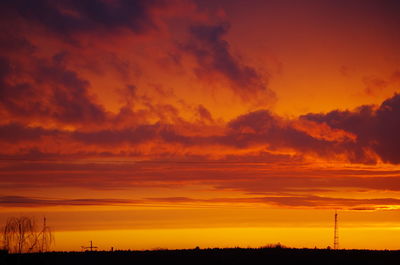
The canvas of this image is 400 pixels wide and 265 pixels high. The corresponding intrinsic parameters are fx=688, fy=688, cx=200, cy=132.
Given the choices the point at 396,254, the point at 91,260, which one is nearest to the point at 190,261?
the point at 91,260

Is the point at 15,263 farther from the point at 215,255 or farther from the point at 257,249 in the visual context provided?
the point at 257,249

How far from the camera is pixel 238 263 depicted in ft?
208

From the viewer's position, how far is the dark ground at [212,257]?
211ft

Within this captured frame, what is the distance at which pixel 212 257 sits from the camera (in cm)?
6700

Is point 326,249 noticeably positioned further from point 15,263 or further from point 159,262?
point 15,263

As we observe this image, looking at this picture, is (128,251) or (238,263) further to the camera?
(128,251)

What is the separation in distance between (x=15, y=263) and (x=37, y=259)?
2.31 metres

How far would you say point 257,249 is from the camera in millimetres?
74188

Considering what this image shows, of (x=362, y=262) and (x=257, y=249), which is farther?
(x=257, y=249)

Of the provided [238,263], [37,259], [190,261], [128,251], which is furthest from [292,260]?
[37,259]

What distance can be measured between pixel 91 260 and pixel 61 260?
2.79 meters

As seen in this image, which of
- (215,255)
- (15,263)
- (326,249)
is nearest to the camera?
(15,263)

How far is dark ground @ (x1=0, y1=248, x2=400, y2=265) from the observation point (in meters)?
64.2

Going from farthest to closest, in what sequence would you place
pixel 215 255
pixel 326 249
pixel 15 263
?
pixel 326 249
pixel 215 255
pixel 15 263
